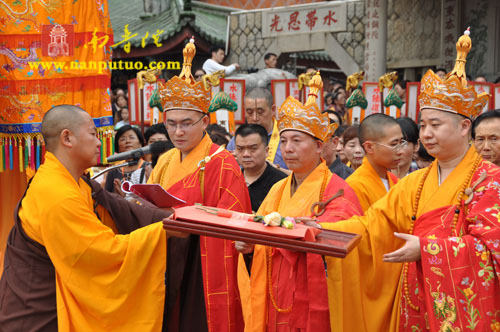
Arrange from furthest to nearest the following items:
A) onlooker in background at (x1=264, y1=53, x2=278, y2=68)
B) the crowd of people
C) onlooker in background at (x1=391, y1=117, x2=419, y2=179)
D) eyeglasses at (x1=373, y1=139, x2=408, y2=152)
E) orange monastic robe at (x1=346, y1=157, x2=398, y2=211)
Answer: onlooker in background at (x1=264, y1=53, x2=278, y2=68)
onlooker in background at (x1=391, y1=117, x2=419, y2=179)
eyeglasses at (x1=373, y1=139, x2=408, y2=152)
orange monastic robe at (x1=346, y1=157, x2=398, y2=211)
the crowd of people

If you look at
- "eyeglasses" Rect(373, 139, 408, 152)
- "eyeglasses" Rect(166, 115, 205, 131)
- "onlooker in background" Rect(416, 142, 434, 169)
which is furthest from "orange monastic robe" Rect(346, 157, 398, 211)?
"onlooker in background" Rect(416, 142, 434, 169)

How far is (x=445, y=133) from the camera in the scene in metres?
3.20

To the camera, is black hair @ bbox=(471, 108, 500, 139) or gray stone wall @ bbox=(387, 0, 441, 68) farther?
gray stone wall @ bbox=(387, 0, 441, 68)

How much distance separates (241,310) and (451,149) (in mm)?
1826

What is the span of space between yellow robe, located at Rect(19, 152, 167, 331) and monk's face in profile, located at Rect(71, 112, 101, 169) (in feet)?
0.36

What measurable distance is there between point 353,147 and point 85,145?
9.61ft

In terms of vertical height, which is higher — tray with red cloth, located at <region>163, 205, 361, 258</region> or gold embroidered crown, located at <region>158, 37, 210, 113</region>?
gold embroidered crown, located at <region>158, 37, 210, 113</region>

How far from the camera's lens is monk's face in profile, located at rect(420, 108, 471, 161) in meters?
3.20

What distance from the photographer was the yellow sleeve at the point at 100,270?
10.3ft

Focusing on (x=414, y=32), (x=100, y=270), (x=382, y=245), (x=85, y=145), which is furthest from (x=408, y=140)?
(x=414, y=32)

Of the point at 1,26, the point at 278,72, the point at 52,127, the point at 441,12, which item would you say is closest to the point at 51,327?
the point at 52,127

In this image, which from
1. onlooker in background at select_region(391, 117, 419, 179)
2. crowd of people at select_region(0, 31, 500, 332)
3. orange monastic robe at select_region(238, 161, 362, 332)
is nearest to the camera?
crowd of people at select_region(0, 31, 500, 332)

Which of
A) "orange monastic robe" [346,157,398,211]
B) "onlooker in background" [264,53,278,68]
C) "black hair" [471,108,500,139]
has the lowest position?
"orange monastic robe" [346,157,398,211]

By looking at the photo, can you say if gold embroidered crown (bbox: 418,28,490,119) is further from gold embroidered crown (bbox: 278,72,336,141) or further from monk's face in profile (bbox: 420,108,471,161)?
gold embroidered crown (bbox: 278,72,336,141)
